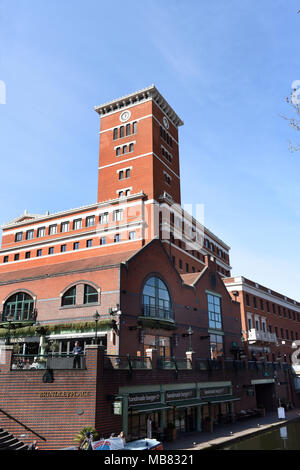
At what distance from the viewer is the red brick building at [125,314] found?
20.0 metres

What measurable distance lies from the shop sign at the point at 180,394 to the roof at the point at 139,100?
149 ft

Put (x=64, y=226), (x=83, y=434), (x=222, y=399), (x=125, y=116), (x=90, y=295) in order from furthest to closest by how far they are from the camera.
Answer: (x=125, y=116) → (x=64, y=226) → (x=222, y=399) → (x=90, y=295) → (x=83, y=434)

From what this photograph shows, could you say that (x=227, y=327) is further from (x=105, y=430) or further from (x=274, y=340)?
(x=105, y=430)

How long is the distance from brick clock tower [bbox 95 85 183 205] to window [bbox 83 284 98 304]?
85.0 feet

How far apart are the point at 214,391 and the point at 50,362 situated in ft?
51.8

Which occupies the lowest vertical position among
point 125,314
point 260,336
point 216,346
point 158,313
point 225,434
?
point 225,434

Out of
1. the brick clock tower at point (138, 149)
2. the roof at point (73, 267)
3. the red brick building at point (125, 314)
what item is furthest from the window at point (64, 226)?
the roof at point (73, 267)

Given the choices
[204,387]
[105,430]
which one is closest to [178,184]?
[204,387]

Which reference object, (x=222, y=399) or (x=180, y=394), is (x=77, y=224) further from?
(x=180, y=394)

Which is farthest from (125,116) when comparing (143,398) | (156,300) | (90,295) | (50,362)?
(50,362)

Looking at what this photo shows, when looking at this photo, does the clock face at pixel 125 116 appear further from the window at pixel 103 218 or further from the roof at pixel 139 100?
the window at pixel 103 218

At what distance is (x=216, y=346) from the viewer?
1543 inches

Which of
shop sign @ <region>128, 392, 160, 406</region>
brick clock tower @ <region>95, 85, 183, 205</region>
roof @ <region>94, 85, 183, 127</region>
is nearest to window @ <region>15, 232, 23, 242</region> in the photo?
brick clock tower @ <region>95, 85, 183, 205</region>

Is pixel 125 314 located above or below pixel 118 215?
below
